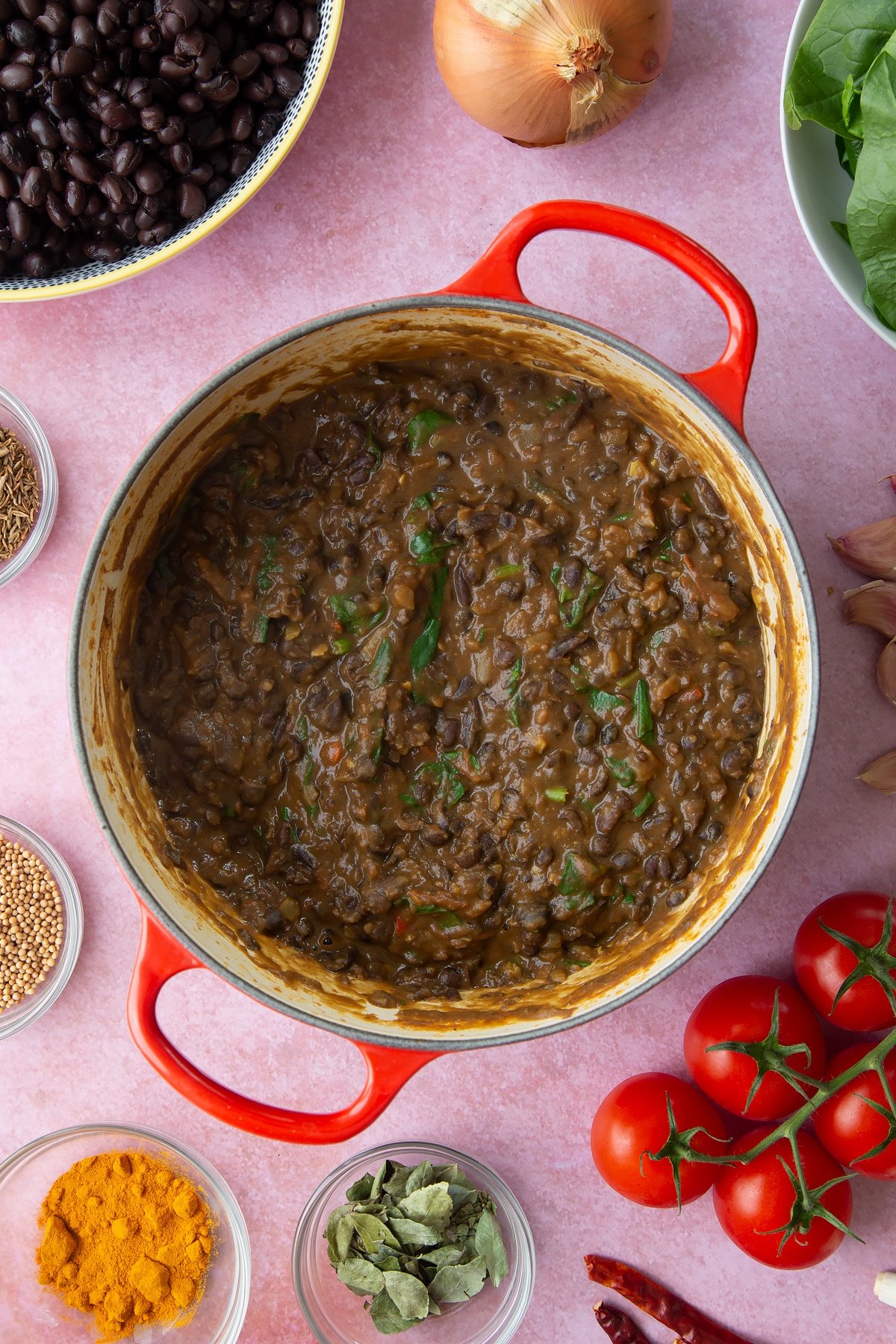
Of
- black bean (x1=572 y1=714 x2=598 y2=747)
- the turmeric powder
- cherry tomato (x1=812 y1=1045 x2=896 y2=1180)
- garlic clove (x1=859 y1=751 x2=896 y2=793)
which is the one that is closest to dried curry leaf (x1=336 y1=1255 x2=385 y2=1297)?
the turmeric powder

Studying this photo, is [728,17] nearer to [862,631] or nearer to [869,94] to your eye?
[869,94]

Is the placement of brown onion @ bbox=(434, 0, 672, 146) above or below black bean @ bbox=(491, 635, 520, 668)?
above

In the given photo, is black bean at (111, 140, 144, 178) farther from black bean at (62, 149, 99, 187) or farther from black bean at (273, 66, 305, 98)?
black bean at (273, 66, 305, 98)

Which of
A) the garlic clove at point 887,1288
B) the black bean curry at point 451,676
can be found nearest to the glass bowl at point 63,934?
the black bean curry at point 451,676

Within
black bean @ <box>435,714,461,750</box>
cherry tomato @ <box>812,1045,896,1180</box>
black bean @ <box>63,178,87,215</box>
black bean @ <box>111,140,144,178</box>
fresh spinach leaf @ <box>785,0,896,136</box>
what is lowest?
cherry tomato @ <box>812,1045,896,1180</box>

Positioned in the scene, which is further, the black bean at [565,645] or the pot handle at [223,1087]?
the black bean at [565,645]

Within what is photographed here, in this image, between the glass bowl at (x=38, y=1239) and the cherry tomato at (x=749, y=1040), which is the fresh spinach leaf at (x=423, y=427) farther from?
the glass bowl at (x=38, y=1239)
